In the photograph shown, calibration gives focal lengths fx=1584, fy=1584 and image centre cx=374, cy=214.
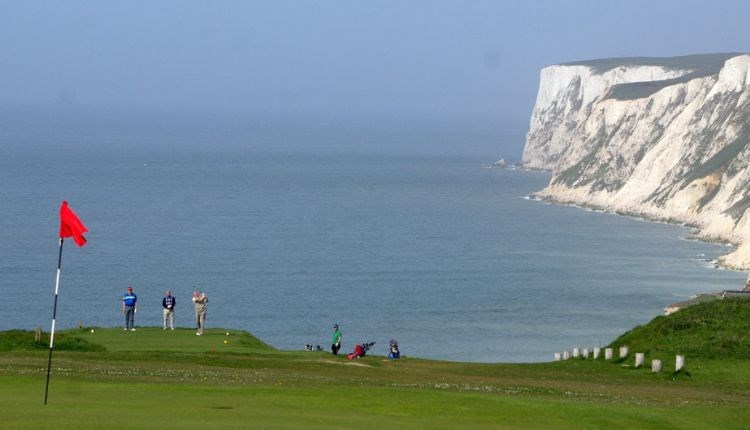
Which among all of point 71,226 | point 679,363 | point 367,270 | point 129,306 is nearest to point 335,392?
point 71,226

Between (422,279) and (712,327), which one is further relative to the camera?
(422,279)

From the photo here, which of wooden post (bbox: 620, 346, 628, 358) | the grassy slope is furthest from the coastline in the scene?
the grassy slope

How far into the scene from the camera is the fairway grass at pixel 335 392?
22406 millimetres

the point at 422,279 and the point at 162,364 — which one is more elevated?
the point at 422,279

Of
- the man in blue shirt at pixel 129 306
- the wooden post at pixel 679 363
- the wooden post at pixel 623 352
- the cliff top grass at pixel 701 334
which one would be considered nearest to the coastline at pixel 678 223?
the cliff top grass at pixel 701 334

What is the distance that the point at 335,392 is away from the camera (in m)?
26.6

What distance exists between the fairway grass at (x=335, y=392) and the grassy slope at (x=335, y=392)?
0.03 m

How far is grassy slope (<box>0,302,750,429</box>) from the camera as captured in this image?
2248cm

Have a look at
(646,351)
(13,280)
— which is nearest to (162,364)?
(646,351)

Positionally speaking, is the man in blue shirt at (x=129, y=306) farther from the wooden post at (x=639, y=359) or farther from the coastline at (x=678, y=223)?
the coastline at (x=678, y=223)

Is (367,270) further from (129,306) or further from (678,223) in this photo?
(129,306)

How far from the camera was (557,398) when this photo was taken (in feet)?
94.5

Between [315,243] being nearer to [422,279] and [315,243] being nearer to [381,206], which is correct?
[422,279]

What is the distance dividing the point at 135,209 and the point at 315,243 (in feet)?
114
